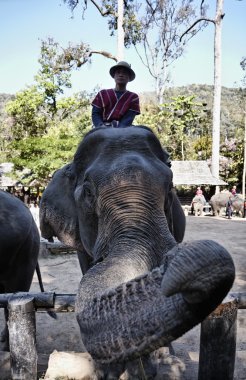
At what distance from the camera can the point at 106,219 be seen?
2115mm

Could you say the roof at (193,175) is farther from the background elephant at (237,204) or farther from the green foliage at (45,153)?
the green foliage at (45,153)

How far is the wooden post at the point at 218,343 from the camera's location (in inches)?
101

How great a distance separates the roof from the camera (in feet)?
78.5

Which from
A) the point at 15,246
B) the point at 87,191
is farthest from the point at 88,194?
the point at 15,246

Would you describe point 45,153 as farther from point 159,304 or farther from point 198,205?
point 159,304

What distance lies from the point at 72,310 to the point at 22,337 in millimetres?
415

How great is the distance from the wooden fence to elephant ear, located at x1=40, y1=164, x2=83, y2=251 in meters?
0.45

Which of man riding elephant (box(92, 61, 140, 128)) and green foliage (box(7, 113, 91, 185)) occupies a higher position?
man riding elephant (box(92, 61, 140, 128))

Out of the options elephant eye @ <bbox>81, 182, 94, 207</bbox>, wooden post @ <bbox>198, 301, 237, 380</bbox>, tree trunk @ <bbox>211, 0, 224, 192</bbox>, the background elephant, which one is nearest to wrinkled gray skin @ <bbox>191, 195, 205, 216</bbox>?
the background elephant

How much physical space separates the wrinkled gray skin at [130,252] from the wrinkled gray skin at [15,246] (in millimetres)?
656

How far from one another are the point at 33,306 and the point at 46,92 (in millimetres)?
21918

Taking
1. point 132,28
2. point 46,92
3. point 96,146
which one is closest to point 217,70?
point 132,28

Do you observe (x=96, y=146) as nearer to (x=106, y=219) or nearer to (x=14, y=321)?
(x=106, y=219)

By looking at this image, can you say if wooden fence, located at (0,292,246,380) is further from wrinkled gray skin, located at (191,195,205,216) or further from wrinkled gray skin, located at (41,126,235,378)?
wrinkled gray skin, located at (191,195,205,216)
